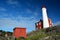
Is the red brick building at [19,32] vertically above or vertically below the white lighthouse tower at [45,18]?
below

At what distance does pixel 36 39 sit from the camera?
35.9 m

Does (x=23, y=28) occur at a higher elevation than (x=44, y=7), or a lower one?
lower

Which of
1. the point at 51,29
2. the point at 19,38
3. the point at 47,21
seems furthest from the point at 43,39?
the point at 47,21

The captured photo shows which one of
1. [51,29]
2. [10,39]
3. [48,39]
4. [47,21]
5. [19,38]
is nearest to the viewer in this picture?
[48,39]

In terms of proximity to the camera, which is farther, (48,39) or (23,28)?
(23,28)

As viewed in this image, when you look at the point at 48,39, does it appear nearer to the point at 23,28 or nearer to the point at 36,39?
the point at 36,39

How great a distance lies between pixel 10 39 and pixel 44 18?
19178 mm

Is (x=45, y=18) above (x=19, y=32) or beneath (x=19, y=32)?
above

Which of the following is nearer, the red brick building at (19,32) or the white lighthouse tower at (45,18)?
the red brick building at (19,32)

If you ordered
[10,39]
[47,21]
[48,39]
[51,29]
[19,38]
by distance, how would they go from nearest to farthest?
[48,39], [10,39], [19,38], [51,29], [47,21]

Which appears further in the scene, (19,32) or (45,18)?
(45,18)

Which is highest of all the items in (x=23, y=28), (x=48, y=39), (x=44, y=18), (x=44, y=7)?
(x=44, y=7)

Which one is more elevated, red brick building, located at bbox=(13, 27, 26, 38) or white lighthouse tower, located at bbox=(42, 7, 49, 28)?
white lighthouse tower, located at bbox=(42, 7, 49, 28)

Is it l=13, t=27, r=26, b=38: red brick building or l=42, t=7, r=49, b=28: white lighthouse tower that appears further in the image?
l=42, t=7, r=49, b=28: white lighthouse tower
